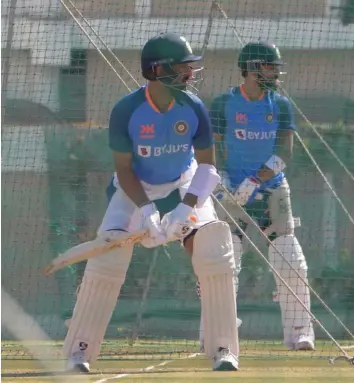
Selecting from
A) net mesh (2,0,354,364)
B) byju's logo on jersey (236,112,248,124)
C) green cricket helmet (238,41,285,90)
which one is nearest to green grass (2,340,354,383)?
net mesh (2,0,354,364)

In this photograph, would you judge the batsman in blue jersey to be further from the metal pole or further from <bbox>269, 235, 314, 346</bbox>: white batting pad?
the metal pole

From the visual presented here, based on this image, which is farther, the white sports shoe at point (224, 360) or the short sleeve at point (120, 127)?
the short sleeve at point (120, 127)

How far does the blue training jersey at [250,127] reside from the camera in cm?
808

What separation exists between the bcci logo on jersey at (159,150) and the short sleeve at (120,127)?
79 millimetres

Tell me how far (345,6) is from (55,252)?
106 inches

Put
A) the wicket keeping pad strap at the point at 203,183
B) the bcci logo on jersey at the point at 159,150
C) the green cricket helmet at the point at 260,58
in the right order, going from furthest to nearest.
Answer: the green cricket helmet at the point at 260,58, the bcci logo on jersey at the point at 159,150, the wicket keeping pad strap at the point at 203,183

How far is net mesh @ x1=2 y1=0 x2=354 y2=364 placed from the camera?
898 centimetres

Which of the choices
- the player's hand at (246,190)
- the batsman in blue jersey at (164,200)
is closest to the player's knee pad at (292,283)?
the player's hand at (246,190)

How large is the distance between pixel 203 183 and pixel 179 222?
27 cm

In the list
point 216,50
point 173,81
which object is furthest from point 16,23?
point 173,81

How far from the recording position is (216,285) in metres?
6.12

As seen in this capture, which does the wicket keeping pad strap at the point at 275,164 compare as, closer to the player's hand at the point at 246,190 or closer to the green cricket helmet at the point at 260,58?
the player's hand at the point at 246,190

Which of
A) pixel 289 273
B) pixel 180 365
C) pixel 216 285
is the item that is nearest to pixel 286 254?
pixel 289 273

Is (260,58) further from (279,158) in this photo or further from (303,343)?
(303,343)
